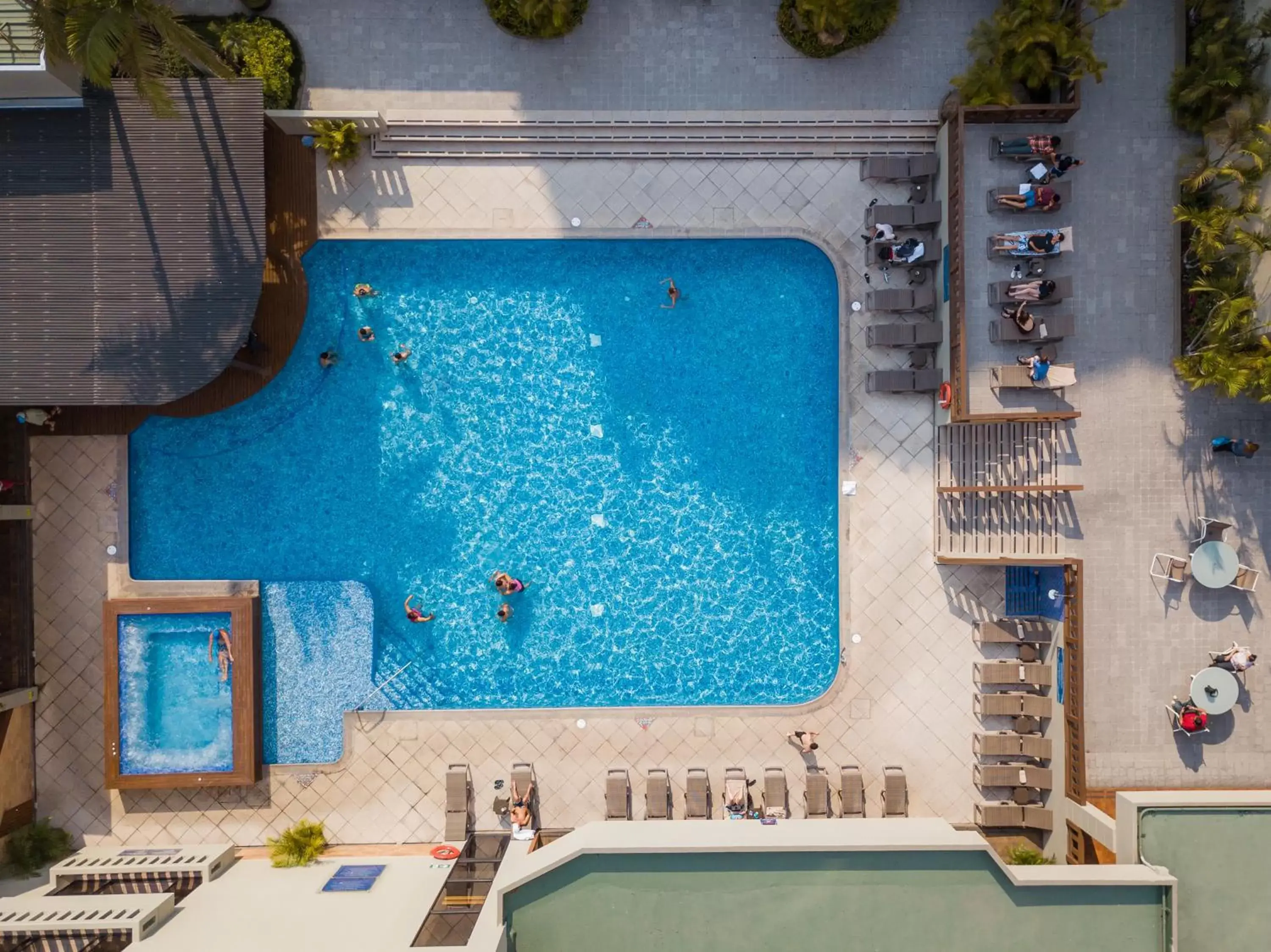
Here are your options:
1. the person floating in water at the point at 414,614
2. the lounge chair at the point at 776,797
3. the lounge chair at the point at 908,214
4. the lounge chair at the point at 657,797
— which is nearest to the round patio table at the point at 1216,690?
the lounge chair at the point at 776,797

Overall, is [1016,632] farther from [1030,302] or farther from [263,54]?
[263,54]

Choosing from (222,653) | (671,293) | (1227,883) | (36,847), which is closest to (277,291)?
(222,653)

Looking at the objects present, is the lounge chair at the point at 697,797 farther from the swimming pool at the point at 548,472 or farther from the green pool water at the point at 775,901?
the green pool water at the point at 775,901

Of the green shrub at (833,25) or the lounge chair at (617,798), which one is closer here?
the green shrub at (833,25)

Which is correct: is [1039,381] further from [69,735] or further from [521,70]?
[69,735]

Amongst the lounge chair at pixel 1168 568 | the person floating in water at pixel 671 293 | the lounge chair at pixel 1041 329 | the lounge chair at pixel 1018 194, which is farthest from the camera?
the person floating in water at pixel 671 293

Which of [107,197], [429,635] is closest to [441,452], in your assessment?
[429,635]
